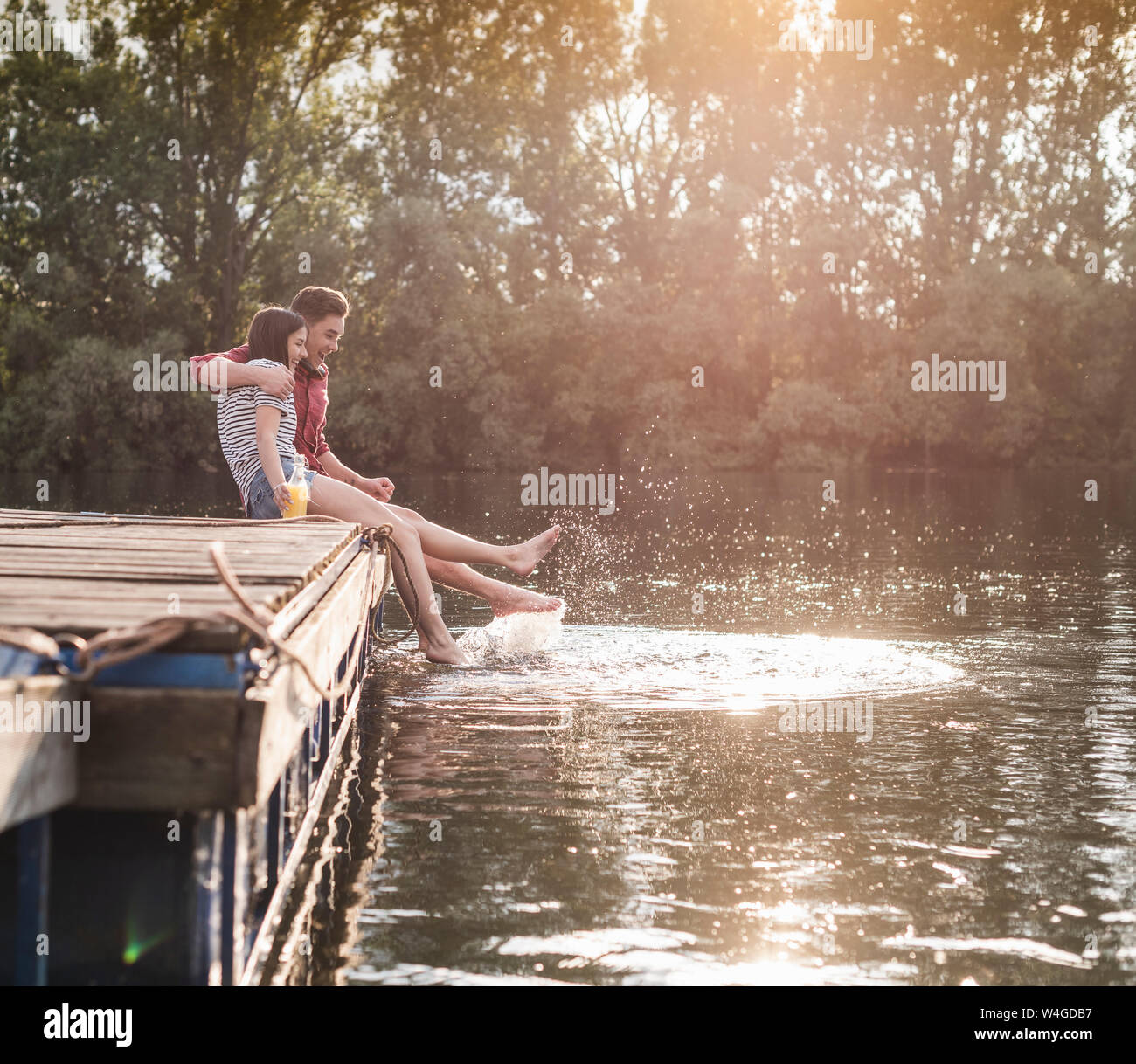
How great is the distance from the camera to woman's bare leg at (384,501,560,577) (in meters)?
7.99

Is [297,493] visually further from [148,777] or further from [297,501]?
[148,777]

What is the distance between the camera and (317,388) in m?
7.75

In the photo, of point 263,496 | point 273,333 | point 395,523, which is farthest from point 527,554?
point 273,333

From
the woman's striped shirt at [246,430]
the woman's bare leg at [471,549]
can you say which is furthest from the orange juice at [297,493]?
the woman's bare leg at [471,549]

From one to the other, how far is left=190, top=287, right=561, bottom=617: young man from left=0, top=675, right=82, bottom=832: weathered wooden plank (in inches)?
164

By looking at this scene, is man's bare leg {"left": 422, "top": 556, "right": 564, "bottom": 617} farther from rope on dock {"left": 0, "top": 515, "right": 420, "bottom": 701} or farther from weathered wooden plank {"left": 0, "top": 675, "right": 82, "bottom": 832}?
weathered wooden plank {"left": 0, "top": 675, "right": 82, "bottom": 832}

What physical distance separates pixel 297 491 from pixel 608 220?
3842 cm

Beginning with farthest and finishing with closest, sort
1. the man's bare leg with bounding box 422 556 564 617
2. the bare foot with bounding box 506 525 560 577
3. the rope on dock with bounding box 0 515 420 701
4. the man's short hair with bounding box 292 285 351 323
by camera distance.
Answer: the man's bare leg with bounding box 422 556 564 617
the bare foot with bounding box 506 525 560 577
the man's short hair with bounding box 292 285 351 323
the rope on dock with bounding box 0 515 420 701

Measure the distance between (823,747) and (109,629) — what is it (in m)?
3.88

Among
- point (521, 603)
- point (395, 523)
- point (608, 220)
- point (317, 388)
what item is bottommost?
point (521, 603)

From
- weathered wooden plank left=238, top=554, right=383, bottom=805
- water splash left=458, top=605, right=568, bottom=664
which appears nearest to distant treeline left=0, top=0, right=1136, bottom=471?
water splash left=458, top=605, right=568, bottom=664

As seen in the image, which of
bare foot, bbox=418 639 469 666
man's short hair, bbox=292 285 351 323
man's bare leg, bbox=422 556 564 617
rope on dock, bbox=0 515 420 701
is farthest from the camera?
man's bare leg, bbox=422 556 564 617

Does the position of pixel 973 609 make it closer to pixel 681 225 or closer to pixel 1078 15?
pixel 681 225

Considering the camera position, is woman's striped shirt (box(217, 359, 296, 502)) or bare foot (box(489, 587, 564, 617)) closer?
woman's striped shirt (box(217, 359, 296, 502))
